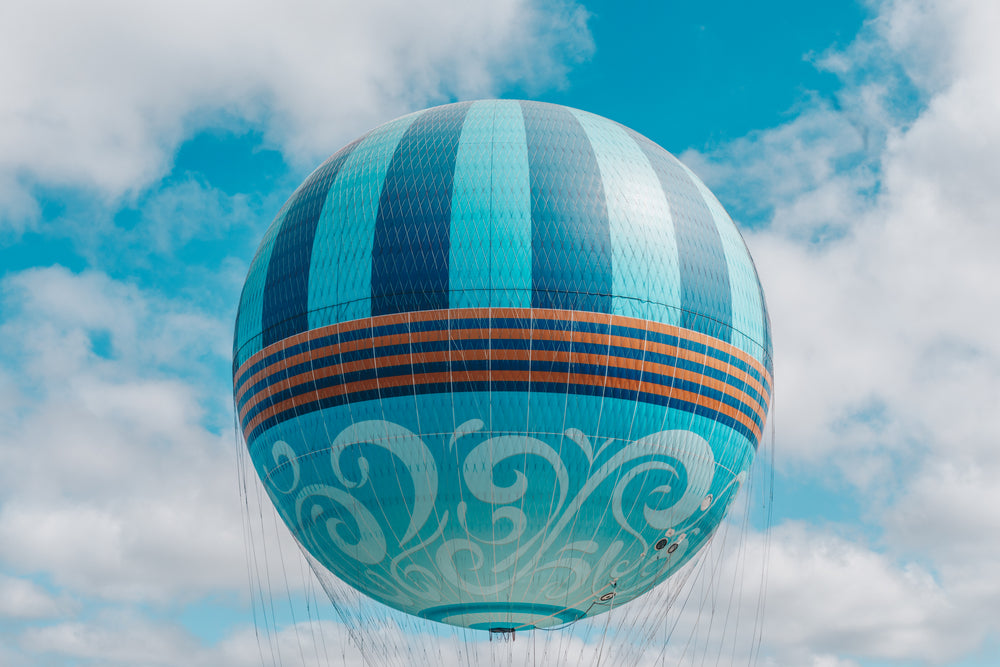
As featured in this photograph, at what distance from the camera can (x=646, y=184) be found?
22203 millimetres

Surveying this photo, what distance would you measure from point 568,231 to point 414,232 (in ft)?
9.55

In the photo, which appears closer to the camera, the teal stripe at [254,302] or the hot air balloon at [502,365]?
the hot air balloon at [502,365]

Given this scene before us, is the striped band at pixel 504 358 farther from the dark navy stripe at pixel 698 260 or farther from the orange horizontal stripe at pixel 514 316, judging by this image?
the dark navy stripe at pixel 698 260

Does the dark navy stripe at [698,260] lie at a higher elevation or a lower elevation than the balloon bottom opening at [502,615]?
higher

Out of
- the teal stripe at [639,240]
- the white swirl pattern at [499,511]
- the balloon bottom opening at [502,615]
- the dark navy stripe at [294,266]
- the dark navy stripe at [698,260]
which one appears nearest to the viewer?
the white swirl pattern at [499,511]

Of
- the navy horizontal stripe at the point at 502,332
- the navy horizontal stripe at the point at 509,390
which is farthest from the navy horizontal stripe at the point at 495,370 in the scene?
the navy horizontal stripe at the point at 502,332

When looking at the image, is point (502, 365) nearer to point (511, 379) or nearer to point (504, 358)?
point (504, 358)

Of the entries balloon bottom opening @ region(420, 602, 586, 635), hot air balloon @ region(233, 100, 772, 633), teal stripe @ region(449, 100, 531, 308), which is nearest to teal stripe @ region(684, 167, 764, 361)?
hot air balloon @ region(233, 100, 772, 633)

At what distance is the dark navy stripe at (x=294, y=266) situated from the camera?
22.0 metres

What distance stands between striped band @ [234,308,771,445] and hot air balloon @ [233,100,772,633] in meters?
0.04

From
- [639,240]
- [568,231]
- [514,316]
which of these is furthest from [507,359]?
[639,240]

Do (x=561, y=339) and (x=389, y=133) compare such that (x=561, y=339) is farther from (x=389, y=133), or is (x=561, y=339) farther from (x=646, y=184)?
(x=389, y=133)

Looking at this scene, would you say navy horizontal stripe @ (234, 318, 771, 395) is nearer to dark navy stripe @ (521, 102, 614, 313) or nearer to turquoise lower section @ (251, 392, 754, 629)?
dark navy stripe @ (521, 102, 614, 313)

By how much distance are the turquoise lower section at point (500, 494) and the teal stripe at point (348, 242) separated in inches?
78.1
